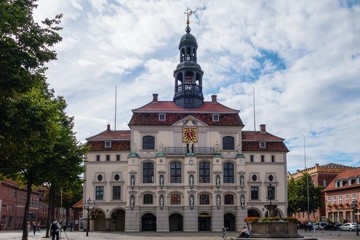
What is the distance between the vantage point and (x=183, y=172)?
6694 centimetres

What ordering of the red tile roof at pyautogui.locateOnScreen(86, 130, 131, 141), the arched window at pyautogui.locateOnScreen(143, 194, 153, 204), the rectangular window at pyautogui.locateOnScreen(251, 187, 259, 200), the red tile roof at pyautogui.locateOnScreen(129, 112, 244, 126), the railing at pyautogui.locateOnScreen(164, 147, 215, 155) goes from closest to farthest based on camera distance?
1. the arched window at pyautogui.locateOnScreen(143, 194, 153, 204)
2. the railing at pyautogui.locateOnScreen(164, 147, 215, 155)
3. the rectangular window at pyautogui.locateOnScreen(251, 187, 259, 200)
4. the red tile roof at pyautogui.locateOnScreen(129, 112, 244, 126)
5. the red tile roof at pyautogui.locateOnScreen(86, 130, 131, 141)

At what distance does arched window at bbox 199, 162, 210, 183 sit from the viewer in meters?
67.0

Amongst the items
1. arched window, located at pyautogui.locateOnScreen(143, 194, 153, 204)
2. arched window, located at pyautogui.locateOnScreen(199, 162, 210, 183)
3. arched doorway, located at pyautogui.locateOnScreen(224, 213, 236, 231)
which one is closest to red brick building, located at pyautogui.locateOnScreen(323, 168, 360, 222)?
arched doorway, located at pyautogui.locateOnScreen(224, 213, 236, 231)

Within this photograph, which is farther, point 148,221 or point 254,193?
point 254,193

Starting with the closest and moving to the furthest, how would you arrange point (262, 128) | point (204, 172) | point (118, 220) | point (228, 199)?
point (228, 199), point (204, 172), point (118, 220), point (262, 128)

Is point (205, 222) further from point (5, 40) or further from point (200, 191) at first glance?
point (5, 40)

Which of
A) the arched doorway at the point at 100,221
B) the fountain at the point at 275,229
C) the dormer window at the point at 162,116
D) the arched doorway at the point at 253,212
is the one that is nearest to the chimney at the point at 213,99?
the dormer window at the point at 162,116

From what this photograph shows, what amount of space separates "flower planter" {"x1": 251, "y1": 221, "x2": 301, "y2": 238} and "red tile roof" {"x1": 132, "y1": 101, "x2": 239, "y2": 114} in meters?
37.1

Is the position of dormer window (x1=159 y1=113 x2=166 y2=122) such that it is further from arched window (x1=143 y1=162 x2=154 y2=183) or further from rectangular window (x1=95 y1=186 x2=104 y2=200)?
rectangular window (x1=95 y1=186 x2=104 y2=200)

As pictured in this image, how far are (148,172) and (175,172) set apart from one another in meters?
3.89

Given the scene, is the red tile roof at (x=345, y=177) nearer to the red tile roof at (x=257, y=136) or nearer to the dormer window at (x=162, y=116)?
the red tile roof at (x=257, y=136)

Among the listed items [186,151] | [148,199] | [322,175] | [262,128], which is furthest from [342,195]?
[148,199]

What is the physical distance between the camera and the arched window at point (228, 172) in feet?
221

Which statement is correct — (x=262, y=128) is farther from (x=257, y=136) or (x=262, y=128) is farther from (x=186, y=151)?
(x=186, y=151)
